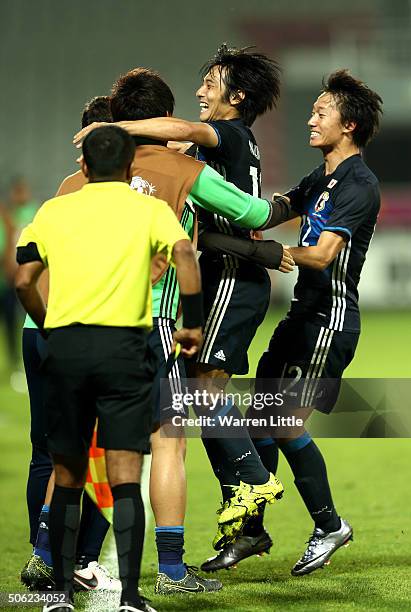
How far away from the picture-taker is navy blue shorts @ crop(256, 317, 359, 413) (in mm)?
5438

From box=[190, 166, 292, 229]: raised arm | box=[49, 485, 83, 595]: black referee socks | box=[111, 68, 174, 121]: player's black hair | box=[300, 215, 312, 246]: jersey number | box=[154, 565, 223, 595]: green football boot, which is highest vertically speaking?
box=[111, 68, 174, 121]: player's black hair

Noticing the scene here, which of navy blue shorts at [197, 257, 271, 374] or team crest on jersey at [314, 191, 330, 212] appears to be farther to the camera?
team crest on jersey at [314, 191, 330, 212]

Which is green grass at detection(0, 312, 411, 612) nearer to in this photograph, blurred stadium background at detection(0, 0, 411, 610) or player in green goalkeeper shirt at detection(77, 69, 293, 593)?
player in green goalkeeper shirt at detection(77, 69, 293, 593)

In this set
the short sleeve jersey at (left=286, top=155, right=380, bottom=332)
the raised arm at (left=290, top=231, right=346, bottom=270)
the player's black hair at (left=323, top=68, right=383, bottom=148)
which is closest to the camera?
the raised arm at (left=290, top=231, right=346, bottom=270)

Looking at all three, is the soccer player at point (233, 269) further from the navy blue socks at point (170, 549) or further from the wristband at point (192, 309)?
the wristband at point (192, 309)

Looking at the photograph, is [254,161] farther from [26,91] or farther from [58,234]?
[26,91]

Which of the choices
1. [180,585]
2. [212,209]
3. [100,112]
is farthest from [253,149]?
[180,585]

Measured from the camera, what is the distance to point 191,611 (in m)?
4.54

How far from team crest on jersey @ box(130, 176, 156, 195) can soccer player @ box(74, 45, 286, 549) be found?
430 mm

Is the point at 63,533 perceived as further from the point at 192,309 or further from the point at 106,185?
the point at 106,185

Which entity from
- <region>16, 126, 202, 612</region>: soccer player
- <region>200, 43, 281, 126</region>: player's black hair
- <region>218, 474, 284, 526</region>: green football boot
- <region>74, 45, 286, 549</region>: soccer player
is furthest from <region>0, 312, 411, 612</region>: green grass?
<region>200, 43, 281, 126</region>: player's black hair

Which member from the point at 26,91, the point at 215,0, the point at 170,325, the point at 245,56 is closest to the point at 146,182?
the point at 170,325

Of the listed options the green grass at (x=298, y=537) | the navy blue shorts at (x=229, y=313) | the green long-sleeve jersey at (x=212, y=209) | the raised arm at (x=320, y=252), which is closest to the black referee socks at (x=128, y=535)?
the green grass at (x=298, y=537)

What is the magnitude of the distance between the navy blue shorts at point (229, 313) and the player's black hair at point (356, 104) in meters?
0.83
